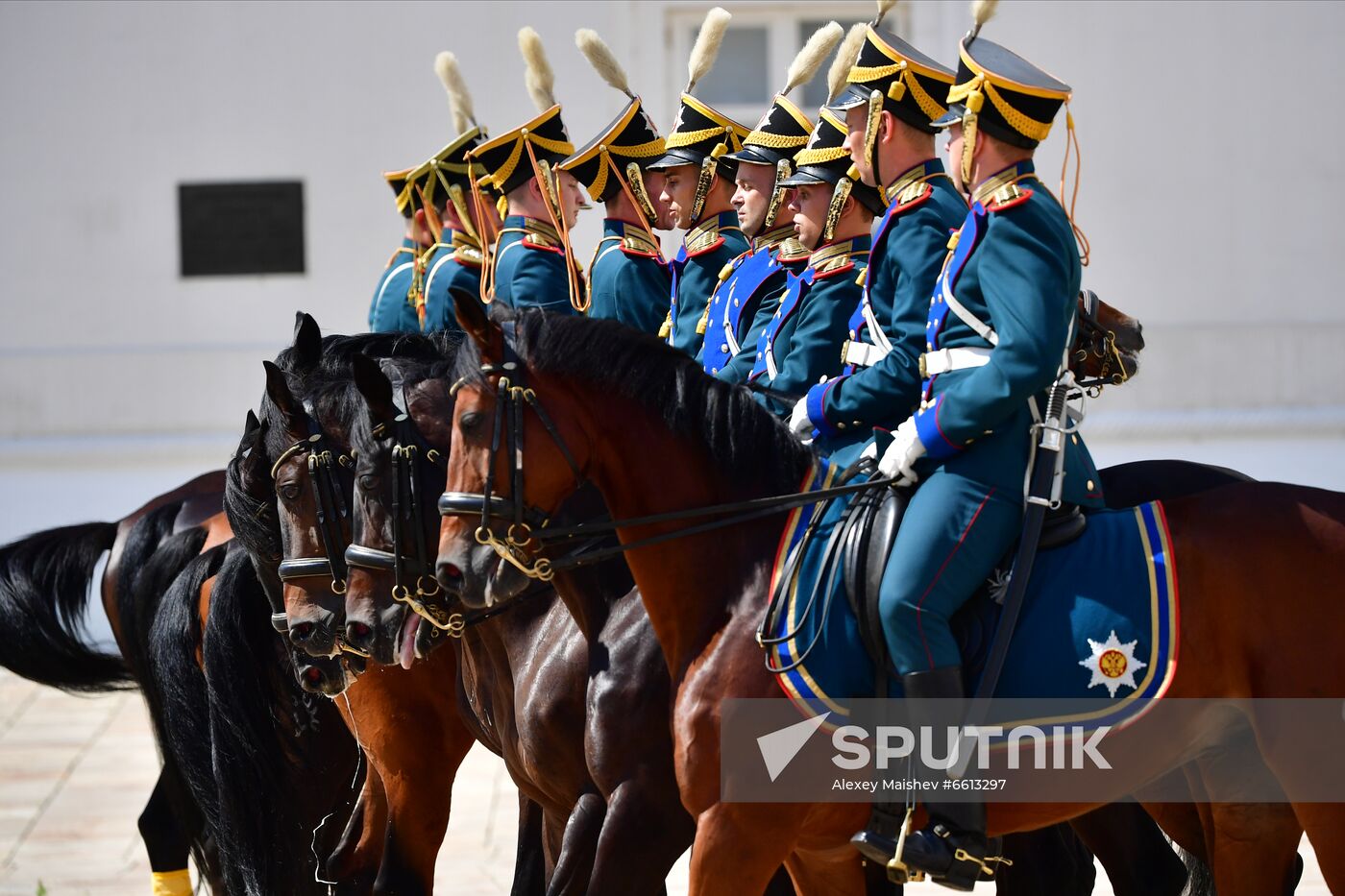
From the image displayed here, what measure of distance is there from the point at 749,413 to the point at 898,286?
0.47 metres

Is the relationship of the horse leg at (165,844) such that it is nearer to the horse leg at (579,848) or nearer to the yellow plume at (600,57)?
the horse leg at (579,848)

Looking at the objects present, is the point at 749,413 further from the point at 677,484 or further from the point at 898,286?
the point at 898,286

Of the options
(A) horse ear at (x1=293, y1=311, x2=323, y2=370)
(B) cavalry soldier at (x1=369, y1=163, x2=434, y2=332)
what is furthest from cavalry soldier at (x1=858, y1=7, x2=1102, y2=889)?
(B) cavalry soldier at (x1=369, y1=163, x2=434, y2=332)

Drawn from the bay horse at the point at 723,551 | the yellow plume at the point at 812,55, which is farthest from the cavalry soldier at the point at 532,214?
the bay horse at the point at 723,551

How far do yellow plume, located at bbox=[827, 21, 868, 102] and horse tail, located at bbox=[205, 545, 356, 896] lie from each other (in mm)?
2254

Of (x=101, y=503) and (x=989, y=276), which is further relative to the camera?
(x=101, y=503)

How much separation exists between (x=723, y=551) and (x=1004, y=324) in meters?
0.80

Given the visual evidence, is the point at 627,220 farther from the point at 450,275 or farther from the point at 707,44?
the point at 450,275

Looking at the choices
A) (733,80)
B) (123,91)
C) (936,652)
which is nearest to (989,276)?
(936,652)

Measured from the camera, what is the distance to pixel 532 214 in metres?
6.05

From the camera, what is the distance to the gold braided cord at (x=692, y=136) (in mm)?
5457

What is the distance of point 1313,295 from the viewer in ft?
31.6

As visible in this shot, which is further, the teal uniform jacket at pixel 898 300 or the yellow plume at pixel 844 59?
the yellow plume at pixel 844 59

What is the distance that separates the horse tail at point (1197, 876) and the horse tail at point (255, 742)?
8.22 feet
